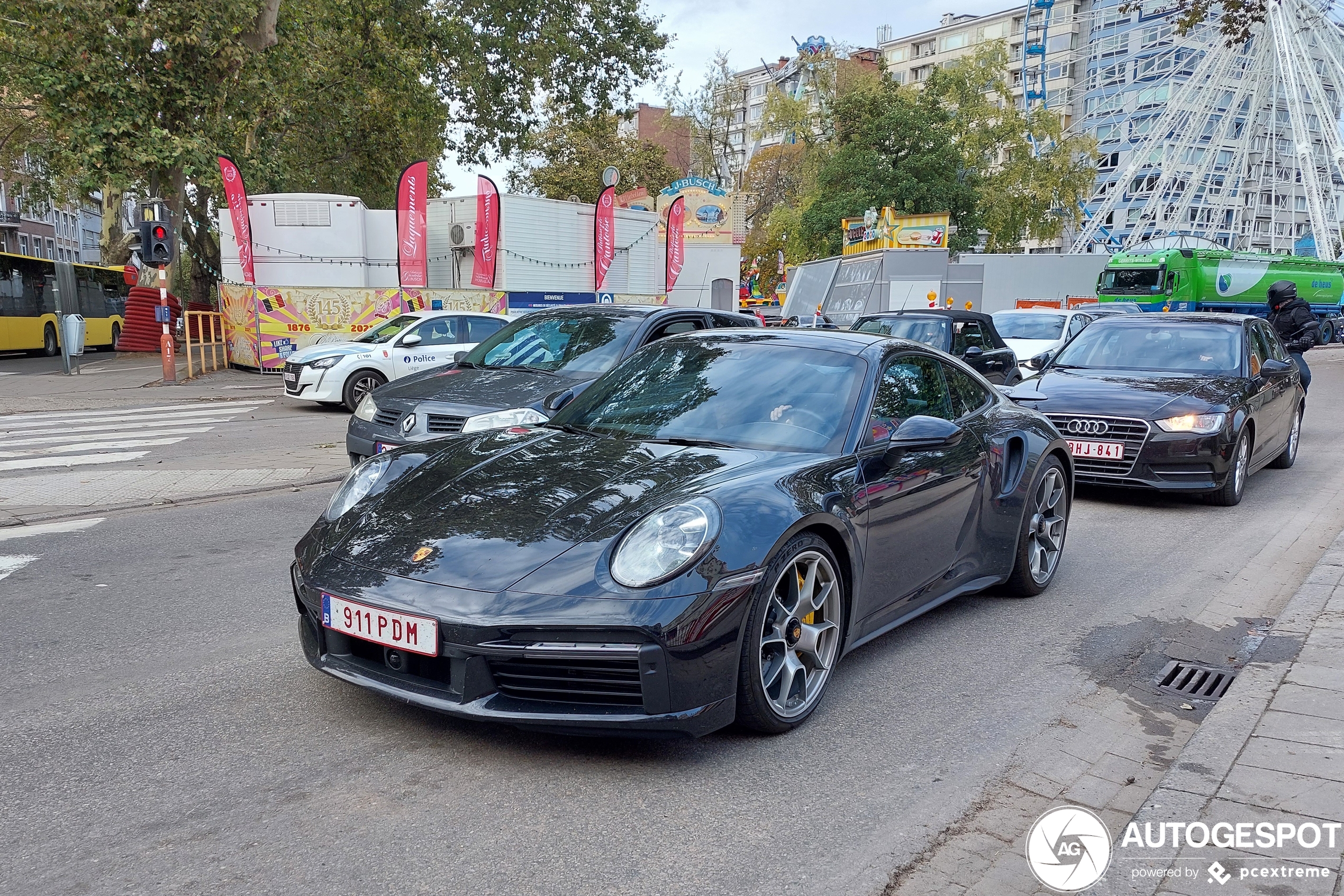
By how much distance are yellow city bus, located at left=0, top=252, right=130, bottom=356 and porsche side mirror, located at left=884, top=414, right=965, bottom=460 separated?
2905 cm

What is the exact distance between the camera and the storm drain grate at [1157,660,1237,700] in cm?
430

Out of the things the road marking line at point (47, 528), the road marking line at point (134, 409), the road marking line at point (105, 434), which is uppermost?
the road marking line at point (47, 528)

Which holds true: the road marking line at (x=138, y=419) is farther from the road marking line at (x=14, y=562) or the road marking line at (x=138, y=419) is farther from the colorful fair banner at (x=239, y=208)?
the colorful fair banner at (x=239, y=208)

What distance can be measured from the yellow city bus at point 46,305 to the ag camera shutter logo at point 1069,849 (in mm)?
30274

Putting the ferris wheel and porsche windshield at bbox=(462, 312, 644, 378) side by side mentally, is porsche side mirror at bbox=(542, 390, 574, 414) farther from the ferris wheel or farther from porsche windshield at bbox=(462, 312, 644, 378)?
the ferris wheel

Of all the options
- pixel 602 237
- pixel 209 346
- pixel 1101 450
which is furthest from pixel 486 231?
pixel 1101 450

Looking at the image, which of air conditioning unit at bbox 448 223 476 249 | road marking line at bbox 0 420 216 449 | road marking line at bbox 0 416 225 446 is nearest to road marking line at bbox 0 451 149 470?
road marking line at bbox 0 420 216 449

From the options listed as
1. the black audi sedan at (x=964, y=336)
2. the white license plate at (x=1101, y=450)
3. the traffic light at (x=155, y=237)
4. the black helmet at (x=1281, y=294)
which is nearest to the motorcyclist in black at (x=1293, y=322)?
the black helmet at (x=1281, y=294)

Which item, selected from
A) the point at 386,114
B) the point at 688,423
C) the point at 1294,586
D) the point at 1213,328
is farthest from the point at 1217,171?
the point at 688,423

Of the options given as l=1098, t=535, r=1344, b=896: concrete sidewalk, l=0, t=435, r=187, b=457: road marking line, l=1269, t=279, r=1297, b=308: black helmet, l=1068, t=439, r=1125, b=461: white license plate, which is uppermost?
l=1269, t=279, r=1297, b=308: black helmet

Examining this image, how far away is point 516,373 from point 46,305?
94.9ft

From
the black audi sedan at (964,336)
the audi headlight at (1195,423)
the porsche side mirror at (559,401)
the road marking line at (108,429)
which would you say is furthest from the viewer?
the black audi sedan at (964,336)

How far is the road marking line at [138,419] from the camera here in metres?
13.1

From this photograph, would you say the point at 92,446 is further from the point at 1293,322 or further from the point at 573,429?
the point at 1293,322
